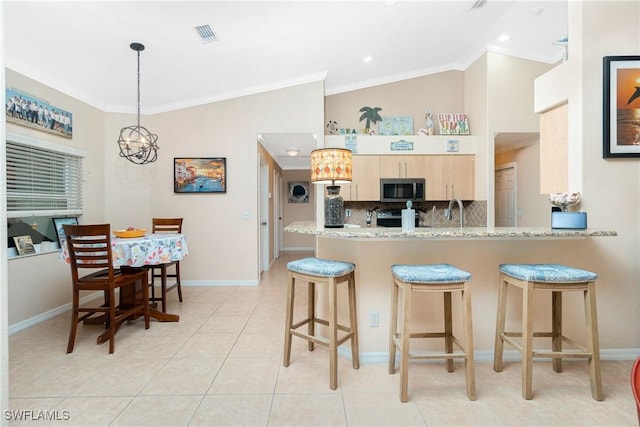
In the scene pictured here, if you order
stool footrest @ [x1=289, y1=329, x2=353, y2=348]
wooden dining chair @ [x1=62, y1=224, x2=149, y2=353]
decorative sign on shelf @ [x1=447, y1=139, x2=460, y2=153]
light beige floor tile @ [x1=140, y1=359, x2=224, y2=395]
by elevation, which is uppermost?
decorative sign on shelf @ [x1=447, y1=139, x2=460, y2=153]

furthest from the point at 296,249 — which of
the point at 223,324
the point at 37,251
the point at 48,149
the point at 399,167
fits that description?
the point at 48,149

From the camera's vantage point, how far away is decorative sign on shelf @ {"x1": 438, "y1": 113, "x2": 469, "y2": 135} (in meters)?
4.63

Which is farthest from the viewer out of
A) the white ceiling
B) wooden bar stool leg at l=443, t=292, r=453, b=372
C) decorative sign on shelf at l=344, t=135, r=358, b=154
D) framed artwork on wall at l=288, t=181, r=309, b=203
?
framed artwork on wall at l=288, t=181, r=309, b=203

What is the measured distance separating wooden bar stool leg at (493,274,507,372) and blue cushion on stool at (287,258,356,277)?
38.2 inches

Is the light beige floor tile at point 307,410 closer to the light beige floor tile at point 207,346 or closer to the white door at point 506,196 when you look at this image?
the light beige floor tile at point 207,346

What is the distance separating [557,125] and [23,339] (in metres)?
4.85

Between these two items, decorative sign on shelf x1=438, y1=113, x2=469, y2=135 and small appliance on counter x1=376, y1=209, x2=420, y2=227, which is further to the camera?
small appliance on counter x1=376, y1=209, x2=420, y2=227

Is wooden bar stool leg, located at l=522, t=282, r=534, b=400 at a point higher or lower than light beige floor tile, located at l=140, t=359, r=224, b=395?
higher

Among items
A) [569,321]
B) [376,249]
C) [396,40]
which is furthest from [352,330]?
[396,40]

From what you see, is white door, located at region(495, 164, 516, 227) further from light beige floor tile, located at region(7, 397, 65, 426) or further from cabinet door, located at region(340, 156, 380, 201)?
light beige floor tile, located at region(7, 397, 65, 426)

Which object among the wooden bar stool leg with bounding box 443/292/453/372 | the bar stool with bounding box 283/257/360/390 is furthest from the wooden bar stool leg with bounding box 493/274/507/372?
the bar stool with bounding box 283/257/360/390

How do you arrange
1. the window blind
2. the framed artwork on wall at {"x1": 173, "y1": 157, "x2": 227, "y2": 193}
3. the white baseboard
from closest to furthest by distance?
the window blind → the framed artwork on wall at {"x1": 173, "y1": 157, "x2": 227, "y2": 193} → the white baseboard

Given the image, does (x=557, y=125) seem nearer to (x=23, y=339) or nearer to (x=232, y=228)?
(x=232, y=228)

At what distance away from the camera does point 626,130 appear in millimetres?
2199
